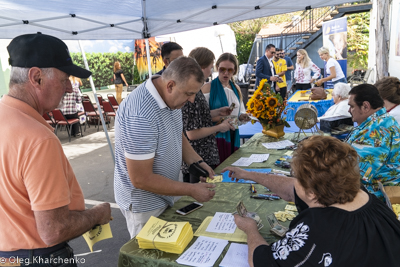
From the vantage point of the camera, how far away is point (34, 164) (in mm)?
1127

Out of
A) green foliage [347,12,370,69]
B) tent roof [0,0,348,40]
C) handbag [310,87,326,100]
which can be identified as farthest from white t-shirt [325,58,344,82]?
green foliage [347,12,370,69]

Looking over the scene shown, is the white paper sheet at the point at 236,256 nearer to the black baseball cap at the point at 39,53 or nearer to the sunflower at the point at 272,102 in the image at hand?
the black baseball cap at the point at 39,53

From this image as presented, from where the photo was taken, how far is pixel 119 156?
194 centimetres

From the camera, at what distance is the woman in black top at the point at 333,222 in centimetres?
116

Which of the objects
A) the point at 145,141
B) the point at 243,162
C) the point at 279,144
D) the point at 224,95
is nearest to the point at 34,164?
the point at 145,141

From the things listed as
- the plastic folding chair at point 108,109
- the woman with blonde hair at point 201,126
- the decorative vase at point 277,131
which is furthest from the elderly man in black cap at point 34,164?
the plastic folding chair at point 108,109

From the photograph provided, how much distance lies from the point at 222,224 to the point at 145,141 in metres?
0.65

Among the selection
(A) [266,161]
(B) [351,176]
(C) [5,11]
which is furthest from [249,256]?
(C) [5,11]

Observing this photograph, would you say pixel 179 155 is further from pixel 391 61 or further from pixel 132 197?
pixel 391 61

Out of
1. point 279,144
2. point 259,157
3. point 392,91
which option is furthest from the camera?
point 279,144

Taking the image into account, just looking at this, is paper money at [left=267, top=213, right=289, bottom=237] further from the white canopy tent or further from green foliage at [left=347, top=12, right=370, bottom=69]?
green foliage at [left=347, top=12, right=370, bottom=69]

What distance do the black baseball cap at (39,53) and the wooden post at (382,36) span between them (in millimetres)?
5967

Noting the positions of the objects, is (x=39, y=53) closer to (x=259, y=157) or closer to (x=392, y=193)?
(x=259, y=157)

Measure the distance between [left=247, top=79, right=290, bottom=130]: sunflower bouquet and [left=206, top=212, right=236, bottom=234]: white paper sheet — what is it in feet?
6.84
